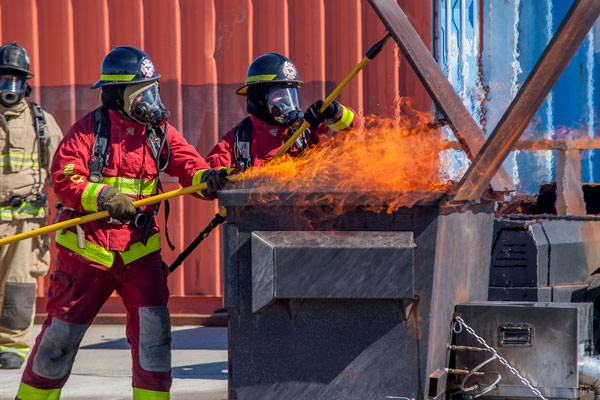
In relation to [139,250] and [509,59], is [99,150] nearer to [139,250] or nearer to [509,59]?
[139,250]

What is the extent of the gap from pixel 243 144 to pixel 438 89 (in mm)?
1752

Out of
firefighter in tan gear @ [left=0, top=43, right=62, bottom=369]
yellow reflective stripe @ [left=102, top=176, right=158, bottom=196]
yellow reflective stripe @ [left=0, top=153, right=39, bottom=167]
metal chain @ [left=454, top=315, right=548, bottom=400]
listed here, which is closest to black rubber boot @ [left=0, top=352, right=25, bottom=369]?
firefighter in tan gear @ [left=0, top=43, right=62, bottom=369]

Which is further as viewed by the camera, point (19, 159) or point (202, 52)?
point (202, 52)

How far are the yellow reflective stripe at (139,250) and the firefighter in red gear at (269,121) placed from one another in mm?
818

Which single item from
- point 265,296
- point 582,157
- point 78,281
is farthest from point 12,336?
point 582,157

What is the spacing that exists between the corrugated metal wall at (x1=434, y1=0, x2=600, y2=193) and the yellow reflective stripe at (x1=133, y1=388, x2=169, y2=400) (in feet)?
12.4

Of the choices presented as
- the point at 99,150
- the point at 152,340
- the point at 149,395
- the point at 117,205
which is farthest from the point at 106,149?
the point at 149,395

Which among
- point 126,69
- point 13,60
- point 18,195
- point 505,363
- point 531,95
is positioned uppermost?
point 13,60

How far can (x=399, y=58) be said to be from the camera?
304 inches

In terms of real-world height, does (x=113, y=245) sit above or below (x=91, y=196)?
below

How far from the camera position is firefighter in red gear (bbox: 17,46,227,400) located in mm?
4418

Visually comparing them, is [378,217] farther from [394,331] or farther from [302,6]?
[302,6]

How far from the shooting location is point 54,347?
14.5 ft

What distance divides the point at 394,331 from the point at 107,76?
2050 millimetres
